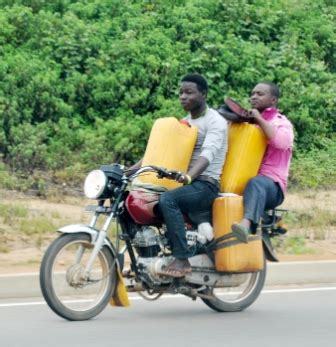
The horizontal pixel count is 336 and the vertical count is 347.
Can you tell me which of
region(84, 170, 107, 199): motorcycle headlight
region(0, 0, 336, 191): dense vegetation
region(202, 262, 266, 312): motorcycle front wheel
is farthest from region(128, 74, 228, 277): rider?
Result: region(0, 0, 336, 191): dense vegetation

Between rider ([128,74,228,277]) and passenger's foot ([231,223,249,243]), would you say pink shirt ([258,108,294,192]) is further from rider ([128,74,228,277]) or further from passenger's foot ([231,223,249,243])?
passenger's foot ([231,223,249,243])

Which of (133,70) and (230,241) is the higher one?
(133,70)

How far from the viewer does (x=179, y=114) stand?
15.5 meters

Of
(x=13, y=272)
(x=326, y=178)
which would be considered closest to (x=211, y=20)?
(x=326, y=178)

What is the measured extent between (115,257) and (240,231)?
98cm

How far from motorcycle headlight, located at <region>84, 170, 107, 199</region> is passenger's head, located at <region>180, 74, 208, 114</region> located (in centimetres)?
90

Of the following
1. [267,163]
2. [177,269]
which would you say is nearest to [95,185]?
[177,269]

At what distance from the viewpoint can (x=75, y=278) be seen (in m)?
8.12

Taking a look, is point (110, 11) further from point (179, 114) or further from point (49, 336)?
point (49, 336)

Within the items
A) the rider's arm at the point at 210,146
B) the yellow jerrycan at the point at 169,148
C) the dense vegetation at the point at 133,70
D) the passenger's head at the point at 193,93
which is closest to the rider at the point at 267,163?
the rider's arm at the point at 210,146

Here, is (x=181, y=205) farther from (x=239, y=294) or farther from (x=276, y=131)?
(x=239, y=294)

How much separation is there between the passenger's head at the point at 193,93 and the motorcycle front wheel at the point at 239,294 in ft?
4.77

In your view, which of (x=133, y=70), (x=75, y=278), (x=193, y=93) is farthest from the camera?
(x=133, y=70)

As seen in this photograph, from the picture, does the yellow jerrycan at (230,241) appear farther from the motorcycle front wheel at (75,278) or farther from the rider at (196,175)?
the motorcycle front wheel at (75,278)
